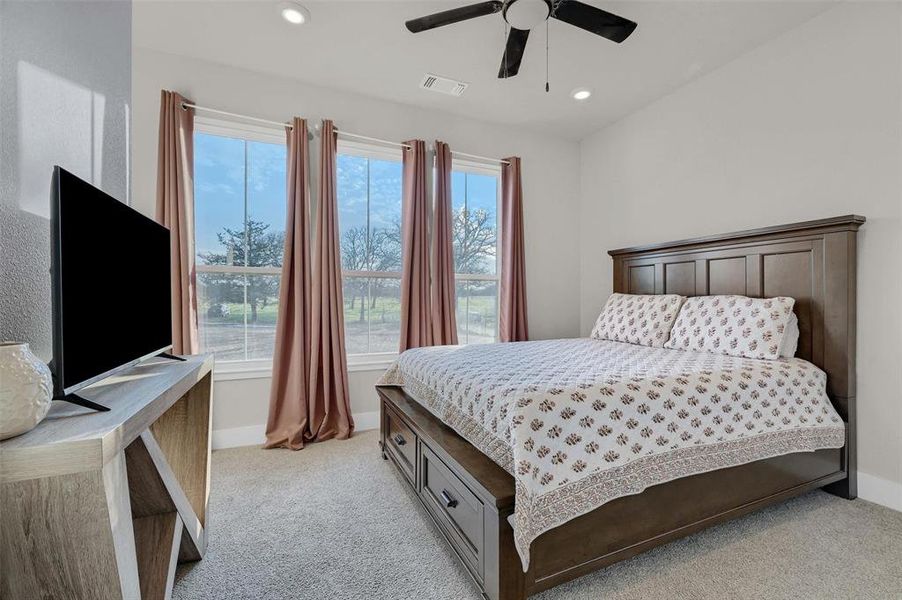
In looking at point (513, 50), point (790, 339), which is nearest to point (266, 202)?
point (513, 50)

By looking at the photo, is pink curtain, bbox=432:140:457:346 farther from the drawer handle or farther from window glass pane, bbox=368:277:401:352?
the drawer handle

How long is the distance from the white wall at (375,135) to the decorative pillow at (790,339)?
2002mm

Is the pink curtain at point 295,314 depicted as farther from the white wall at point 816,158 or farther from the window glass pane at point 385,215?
the white wall at point 816,158

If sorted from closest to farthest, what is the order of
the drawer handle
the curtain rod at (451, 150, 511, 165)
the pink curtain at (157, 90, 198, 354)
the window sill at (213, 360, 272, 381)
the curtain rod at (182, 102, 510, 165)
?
the drawer handle
the pink curtain at (157, 90, 198, 354)
the curtain rod at (182, 102, 510, 165)
the window sill at (213, 360, 272, 381)
the curtain rod at (451, 150, 511, 165)

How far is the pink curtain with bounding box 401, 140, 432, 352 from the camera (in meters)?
3.27

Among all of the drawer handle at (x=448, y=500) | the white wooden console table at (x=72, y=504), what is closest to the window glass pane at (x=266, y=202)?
the white wooden console table at (x=72, y=504)

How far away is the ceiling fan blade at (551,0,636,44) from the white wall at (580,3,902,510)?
1.36 meters

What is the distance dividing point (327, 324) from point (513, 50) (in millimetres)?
2229

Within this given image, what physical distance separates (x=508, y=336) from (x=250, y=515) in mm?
2466

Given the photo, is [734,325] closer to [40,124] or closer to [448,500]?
[448,500]

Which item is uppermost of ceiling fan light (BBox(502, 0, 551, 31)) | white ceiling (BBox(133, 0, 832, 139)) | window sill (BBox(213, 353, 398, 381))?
white ceiling (BBox(133, 0, 832, 139))

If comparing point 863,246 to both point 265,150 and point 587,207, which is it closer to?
point 587,207

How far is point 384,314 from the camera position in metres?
3.42

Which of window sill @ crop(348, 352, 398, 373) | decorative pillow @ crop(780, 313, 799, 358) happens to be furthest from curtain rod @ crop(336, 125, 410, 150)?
decorative pillow @ crop(780, 313, 799, 358)
